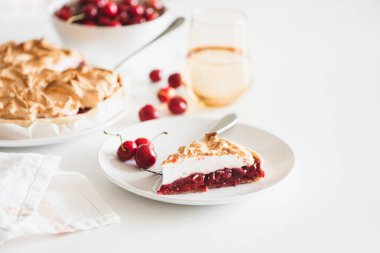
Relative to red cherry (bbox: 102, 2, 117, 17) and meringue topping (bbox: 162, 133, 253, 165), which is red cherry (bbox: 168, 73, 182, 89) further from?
meringue topping (bbox: 162, 133, 253, 165)

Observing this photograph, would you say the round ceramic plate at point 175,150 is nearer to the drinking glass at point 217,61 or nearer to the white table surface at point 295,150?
the white table surface at point 295,150

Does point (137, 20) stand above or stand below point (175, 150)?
above

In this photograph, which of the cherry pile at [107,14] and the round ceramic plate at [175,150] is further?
the cherry pile at [107,14]

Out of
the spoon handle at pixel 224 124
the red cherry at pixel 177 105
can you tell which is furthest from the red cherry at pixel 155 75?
the spoon handle at pixel 224 124

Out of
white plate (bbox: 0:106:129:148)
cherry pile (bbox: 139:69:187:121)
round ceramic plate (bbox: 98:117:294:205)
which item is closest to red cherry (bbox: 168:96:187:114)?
cherry pile (bbox: 139:69:187:121)

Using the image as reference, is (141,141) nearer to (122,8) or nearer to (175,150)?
(175,150)

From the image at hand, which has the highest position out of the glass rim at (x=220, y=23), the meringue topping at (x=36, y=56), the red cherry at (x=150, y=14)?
the glass rim at (x=220, y=23)

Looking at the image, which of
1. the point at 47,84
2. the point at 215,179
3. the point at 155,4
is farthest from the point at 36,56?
the point at 215,179
